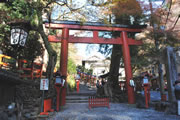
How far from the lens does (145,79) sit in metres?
8.94

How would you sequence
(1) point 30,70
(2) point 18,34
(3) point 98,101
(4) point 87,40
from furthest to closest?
(4) point 87,40 → (1) point 30,70 → (3) point 98,101 → (2) point 18,34

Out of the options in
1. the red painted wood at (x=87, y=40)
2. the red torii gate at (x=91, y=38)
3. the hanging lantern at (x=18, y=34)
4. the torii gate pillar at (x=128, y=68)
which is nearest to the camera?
the hanging lantern at (x=18, y=34)

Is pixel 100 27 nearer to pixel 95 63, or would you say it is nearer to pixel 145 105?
pixel 145 105

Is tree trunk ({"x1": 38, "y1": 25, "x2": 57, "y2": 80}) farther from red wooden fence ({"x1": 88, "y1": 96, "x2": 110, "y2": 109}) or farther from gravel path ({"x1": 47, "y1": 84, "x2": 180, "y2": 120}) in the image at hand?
red wooden fence ({"x1": 88, "y1": 96, "x2": 110, "y2": 109})

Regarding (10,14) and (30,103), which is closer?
(30,103)

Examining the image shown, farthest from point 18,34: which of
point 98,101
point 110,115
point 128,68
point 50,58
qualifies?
point 128,68

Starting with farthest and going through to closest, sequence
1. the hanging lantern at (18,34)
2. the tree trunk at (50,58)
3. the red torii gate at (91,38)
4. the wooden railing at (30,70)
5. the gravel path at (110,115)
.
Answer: the red torii gate at (91,38) → the wooden railing at (30,70) → the tree trunk at (50,58) → the gravel path at (110,115) → the hanging lantern at (18,34)

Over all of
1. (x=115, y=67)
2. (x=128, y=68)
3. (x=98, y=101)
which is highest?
(x=115, y=67)

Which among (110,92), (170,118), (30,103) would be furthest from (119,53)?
(30,103)

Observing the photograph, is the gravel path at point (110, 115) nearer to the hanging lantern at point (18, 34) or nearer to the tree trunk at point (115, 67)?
the hanging lantern at point (18, 34)

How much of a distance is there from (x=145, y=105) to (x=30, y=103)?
6.66 m

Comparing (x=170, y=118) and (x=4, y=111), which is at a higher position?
(x=4, y=111)

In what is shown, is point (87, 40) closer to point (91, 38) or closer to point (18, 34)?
point (91, 38)

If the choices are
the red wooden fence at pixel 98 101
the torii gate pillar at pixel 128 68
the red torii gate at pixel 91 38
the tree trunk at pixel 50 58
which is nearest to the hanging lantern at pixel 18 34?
the tree trunk at pixel 50 58
